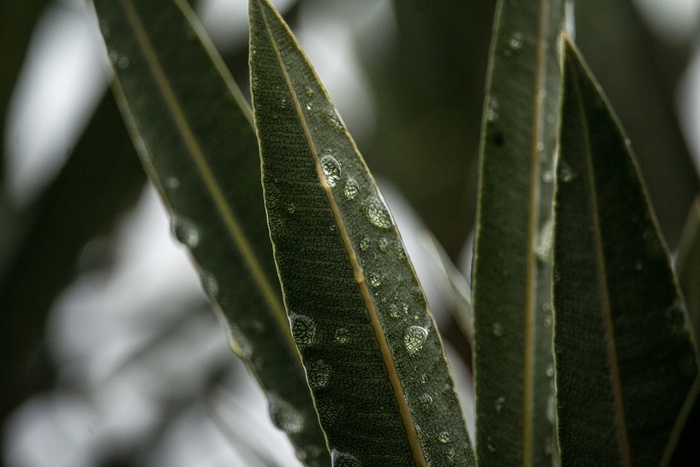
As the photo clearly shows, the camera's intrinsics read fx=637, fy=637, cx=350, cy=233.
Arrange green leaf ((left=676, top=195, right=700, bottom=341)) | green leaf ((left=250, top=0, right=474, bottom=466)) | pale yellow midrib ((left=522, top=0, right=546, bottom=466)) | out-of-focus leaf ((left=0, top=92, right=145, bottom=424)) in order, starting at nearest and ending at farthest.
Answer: green leaf ((left=250, top=0, right=474, bottom=466)), pale yellow midrib ((left=522, top=0, right=546, bottom=466)), green leaf ((left=676, top=195, right=700, bottom=341)), out-of-focus leaf ((left=0, top=92, right=145, bottom=424))

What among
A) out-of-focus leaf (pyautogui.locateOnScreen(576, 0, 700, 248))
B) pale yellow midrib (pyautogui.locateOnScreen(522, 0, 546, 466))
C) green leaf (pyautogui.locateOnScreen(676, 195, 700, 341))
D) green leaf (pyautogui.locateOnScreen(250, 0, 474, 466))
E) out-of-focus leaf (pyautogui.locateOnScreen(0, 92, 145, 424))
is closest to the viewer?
green leaf (pyautogui.locateOnScreen(250, 0, 474, 466))

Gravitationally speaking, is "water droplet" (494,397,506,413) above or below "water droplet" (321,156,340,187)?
below

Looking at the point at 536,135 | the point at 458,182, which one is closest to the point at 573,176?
the point at 536,135

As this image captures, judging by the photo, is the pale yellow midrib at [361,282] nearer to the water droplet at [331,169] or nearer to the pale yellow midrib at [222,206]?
the water droplet at [331,169]

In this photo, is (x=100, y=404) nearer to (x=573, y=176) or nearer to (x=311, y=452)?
(x=311, y=452)

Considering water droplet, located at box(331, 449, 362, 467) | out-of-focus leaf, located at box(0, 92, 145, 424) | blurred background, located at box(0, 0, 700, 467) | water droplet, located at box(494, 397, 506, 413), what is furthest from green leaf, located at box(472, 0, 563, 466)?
out-of-focus leaf, located at box(0, 92, 145, 424)

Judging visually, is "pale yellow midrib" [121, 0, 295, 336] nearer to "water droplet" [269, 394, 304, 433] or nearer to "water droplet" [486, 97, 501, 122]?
"water droplet" [269, 394, 304, 433]

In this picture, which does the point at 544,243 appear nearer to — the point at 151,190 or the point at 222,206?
the point at 222,206
